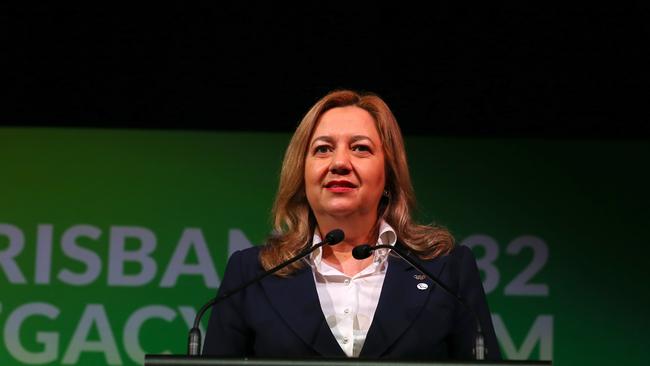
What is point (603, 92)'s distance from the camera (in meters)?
4.05

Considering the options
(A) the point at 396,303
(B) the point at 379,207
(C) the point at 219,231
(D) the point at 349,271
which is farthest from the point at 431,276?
(C) the point at 219,231

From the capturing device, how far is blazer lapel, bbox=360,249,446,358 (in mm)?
2545

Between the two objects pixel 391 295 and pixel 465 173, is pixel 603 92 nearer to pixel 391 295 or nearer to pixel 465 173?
pixel 465 173

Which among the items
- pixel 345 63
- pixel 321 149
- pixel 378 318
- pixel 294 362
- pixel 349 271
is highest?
pixel 345 63

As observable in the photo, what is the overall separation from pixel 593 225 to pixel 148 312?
4.73ft

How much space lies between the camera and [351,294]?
264 cm

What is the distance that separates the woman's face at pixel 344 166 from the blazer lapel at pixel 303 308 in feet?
0.56

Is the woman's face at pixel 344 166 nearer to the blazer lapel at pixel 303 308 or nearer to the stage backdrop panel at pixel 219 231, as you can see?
the blazer lapel at pixel 303 308

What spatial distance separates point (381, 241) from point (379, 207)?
122 mm

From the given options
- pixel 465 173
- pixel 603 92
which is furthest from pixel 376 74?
pixel 603 92

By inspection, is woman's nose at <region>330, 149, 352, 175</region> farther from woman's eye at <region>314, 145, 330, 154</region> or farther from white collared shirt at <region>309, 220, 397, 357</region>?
white collared shirt at <region>309, 220, 397, 357</region>

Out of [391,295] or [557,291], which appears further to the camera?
[557,291]

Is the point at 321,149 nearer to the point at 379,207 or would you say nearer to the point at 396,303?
the point at 379,207

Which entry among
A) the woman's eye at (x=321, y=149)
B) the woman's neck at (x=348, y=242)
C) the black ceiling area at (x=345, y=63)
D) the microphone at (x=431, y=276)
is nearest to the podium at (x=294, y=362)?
the microphone at (x=431, y=276)
